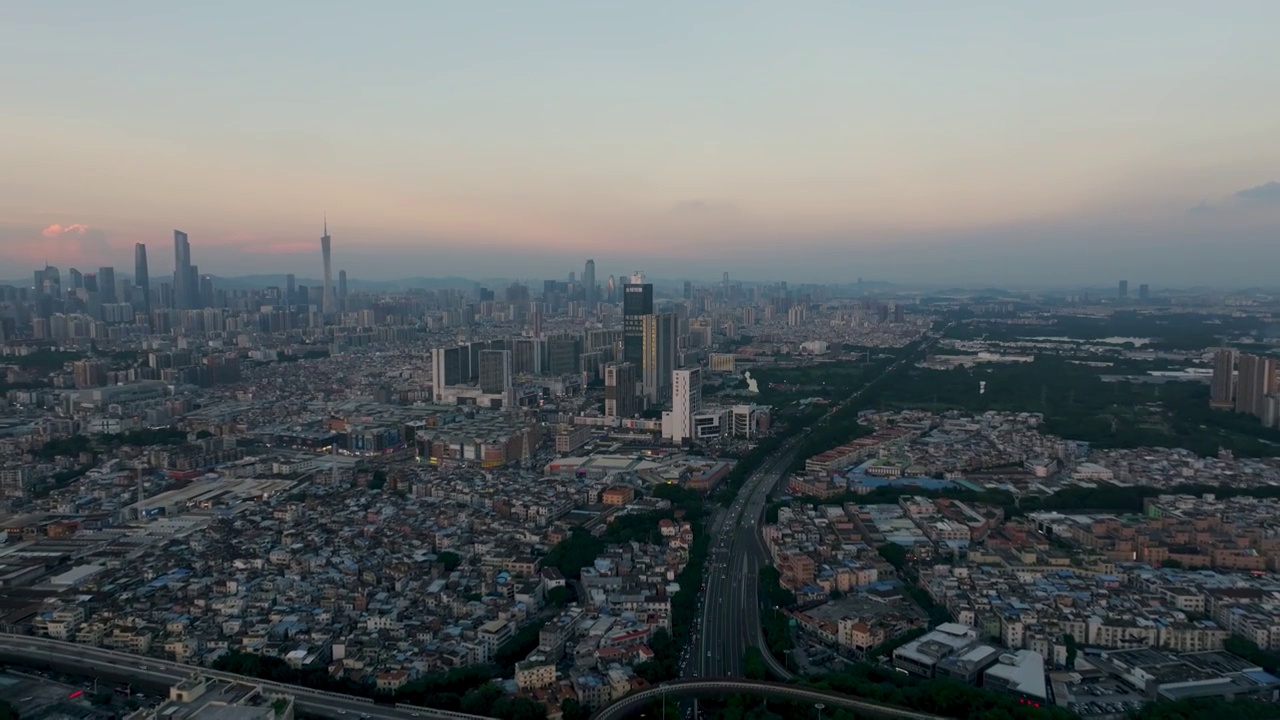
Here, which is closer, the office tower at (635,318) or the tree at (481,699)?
the tree at (481,699)

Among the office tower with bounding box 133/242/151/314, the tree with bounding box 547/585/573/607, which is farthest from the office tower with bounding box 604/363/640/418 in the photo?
the office tower with bounding box 133/242/151/314

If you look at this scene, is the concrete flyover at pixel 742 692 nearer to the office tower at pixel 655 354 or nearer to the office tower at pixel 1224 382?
the office tower at pixel 655 354

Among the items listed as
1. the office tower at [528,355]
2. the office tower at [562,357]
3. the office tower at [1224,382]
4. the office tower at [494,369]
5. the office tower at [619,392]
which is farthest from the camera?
the office tower at [562,357]

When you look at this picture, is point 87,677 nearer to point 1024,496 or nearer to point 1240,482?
point 1024,496

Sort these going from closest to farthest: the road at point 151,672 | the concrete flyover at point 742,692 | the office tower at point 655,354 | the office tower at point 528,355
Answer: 1. the concrete flyover at point 742,692
2. the road at point 151,672
3. the office tower at point 655,354
4. the office tower at point 528,355

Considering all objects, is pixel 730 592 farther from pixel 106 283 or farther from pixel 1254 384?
pixel 106 283

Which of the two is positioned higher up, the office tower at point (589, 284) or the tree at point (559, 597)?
the office tower at point (589, 284)

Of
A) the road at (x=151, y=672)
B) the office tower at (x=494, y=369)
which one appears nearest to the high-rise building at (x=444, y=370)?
the office tower at (x=494, y=369)

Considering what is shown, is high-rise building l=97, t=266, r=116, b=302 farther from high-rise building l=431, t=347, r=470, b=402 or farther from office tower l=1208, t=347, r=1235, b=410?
office tower l=1208, t=347, r=1235, b=410
